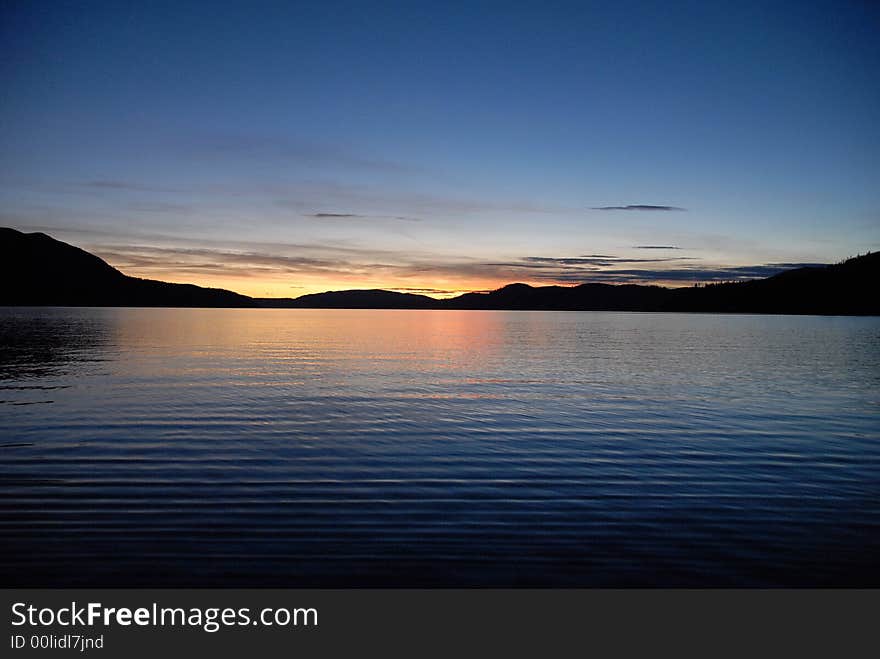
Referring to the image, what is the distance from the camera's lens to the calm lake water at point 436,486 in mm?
9211

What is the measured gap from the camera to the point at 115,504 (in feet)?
39.3

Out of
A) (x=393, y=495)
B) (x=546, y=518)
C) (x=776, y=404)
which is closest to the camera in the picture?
(x=546, y=518)

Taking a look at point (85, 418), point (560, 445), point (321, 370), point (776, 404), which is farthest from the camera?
point (321, 370)

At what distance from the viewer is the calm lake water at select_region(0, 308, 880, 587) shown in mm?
9211

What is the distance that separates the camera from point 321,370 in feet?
139

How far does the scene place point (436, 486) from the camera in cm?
1382

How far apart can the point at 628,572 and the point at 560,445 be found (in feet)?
31.5

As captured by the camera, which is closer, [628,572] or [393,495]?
[628,572]

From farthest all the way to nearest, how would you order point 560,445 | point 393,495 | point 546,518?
point 560,445 < point 393,495 < point 546,518
